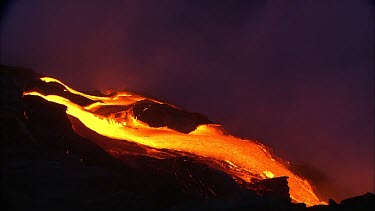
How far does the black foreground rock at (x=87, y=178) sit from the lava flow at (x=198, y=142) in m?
1.49

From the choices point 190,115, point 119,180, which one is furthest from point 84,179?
point 190,115

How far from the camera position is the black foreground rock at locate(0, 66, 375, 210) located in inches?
285

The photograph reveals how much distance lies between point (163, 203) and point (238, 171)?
10.9 ft

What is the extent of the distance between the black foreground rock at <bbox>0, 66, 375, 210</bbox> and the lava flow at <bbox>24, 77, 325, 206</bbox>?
58.8 inches

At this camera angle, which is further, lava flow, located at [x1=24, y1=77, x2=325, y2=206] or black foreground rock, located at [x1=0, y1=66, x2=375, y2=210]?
lava flow, located at [x1=24, y1=77, x2=325, y2=206]

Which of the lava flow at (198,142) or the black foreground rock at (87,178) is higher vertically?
the lava flow at (198,142)

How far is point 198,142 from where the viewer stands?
1202 centimetres

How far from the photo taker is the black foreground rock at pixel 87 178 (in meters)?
7.23

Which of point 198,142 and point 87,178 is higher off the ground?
point 198,142

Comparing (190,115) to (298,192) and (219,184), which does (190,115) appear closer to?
(298,192)

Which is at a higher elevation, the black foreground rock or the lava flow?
the lava flow

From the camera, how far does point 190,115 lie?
41.5 feet

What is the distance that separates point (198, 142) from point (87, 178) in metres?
4.36

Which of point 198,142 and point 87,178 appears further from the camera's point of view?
point 198,142
